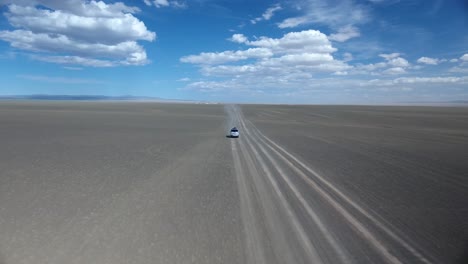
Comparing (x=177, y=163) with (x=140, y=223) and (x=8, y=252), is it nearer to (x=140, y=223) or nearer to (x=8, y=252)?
(x=140, y=223)

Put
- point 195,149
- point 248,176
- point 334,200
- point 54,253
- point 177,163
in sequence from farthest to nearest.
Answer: point 195,149
point 177,163
point 248,176
point 334,200
point 54,253

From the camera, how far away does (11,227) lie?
773 centimetres

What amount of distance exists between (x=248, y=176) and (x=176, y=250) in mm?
7034

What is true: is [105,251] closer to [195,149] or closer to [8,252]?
[8,252]

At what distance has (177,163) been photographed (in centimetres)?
1638

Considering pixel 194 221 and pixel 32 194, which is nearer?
pixel 194 221

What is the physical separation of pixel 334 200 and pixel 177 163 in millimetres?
8731

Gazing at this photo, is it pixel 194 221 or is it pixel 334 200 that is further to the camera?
pixel 334 200

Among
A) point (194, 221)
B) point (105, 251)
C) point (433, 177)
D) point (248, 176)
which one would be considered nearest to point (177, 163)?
point (248, 176)

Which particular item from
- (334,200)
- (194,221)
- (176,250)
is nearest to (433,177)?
(334,200)

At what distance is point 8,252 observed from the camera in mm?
6391

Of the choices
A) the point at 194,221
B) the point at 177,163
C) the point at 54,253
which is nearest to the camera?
the point at 54,253

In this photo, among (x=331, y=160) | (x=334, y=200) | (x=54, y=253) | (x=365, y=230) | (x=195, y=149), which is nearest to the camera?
(x=54, y=253)

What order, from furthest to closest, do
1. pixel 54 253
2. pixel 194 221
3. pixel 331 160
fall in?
pixel 331 160 → pixel 194 221 → pixel 54 253
